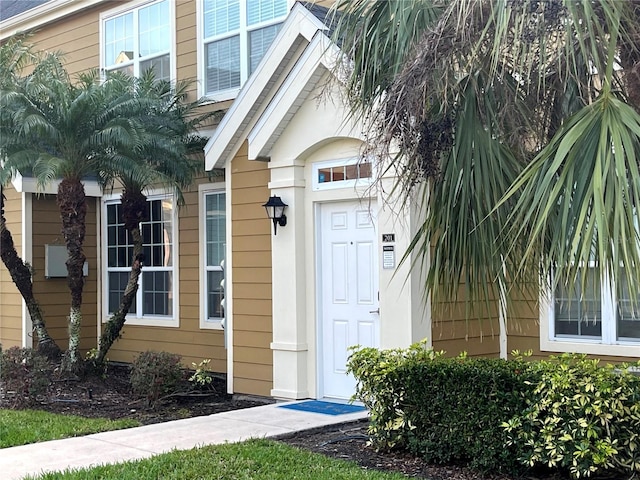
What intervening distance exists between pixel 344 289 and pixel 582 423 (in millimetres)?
3685

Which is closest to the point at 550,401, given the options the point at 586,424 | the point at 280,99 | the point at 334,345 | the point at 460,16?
the point at 586,424

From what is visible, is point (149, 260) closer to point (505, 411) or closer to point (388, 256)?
point (388, 256)

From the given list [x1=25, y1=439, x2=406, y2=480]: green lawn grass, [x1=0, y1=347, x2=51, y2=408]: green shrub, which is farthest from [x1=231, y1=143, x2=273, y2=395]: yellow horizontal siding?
[x1=25, y1=439, x2=406, y2=480]: green lawn grass

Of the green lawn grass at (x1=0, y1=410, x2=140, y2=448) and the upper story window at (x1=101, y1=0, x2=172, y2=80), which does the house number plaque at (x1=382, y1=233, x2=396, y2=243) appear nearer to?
the green lawn grass at (x1=0, y1=410, x2=140, y2=448)

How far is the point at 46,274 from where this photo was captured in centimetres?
1273

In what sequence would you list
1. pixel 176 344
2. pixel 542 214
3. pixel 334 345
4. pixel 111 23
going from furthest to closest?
1. pixel 111 23
2. pixel 176 344
3. pixel 334 345
4. pixel 542 214

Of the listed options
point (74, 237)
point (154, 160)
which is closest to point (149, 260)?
point (74, 237)

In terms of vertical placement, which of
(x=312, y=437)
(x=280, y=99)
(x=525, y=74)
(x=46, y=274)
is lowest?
(x=312, y=437)

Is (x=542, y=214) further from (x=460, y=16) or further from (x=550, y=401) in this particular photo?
(x=550, y=401)

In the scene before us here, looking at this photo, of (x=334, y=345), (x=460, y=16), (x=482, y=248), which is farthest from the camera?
(x=334, y=345)

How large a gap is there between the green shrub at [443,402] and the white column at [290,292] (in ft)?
6.69

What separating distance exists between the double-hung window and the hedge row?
503 cm

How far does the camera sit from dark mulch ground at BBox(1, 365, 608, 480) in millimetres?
6215

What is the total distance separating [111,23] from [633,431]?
1129 cm
